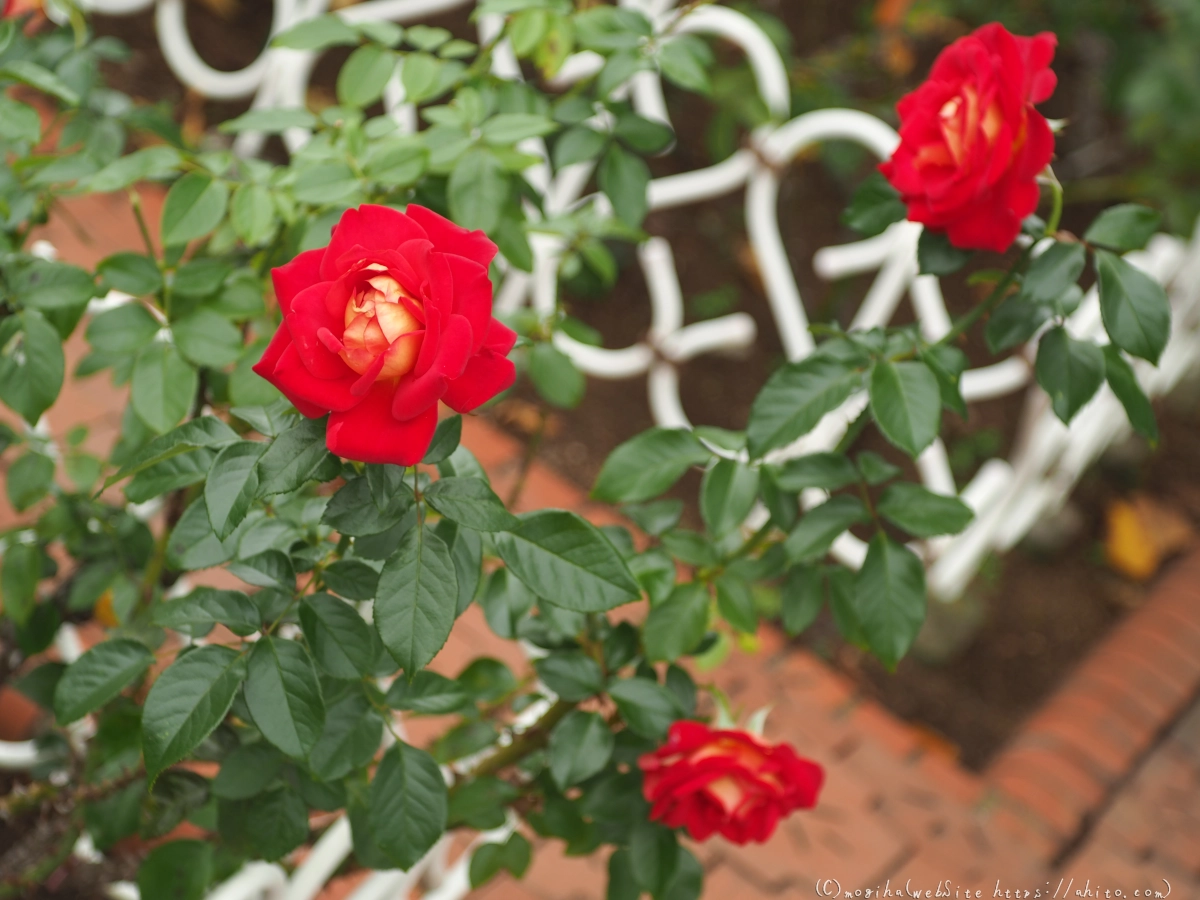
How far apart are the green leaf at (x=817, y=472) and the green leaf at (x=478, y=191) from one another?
34cm

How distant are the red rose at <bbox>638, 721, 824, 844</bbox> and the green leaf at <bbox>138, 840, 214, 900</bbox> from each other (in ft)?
1.34

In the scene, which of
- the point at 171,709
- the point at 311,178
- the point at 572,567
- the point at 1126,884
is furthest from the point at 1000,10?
the point at 171,709

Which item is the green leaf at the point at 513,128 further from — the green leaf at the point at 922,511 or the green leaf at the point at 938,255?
the green leaf at the point at 922,511

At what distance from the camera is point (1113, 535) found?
2.69 m

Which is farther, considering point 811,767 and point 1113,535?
point 1113,535

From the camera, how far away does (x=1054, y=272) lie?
2.60 ft

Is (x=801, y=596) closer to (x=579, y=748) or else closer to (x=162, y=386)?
(x=579, y=748)

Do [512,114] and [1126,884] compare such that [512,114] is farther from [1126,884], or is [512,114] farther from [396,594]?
[1126,884]

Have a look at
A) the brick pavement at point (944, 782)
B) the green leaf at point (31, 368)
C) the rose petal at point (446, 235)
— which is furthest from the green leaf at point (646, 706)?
the brick pavement at point (944, 782)

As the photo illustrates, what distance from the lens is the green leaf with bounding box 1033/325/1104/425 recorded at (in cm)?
82

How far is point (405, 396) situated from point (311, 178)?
1.32ft

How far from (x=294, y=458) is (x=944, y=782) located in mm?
1679

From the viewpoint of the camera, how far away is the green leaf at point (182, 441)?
648 mm

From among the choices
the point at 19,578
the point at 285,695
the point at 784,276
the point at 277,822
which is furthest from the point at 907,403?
the point at 784,276
